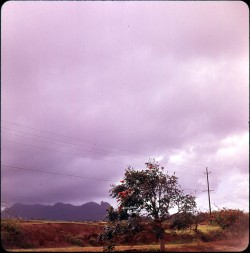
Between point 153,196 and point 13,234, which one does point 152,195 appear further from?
point 13,234

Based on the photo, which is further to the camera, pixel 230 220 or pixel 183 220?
pixel 230 220

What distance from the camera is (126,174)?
22.1 metres

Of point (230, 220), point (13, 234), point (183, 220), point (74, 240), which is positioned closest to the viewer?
point (183, 220)

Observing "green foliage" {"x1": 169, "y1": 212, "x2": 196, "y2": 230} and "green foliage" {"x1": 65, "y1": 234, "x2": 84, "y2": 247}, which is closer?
"green foliage" {"x1": 169, "y1": 212, "x2": 196, "y2": 230}

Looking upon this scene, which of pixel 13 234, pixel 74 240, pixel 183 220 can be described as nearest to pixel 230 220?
pixel 183 220

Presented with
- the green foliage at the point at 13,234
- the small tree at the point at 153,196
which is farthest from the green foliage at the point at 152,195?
the green foliage at the point at 13,234

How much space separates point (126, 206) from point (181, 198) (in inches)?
155

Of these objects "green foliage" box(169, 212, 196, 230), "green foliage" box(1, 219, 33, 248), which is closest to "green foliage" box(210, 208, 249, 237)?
"green foliage" box(169, 212, 196, 230)

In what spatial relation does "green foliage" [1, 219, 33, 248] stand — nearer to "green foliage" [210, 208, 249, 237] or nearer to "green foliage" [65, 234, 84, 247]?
"green foliage" [65, 234, 84, 247]

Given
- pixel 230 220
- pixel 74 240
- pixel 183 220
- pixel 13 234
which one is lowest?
pixel 74 240

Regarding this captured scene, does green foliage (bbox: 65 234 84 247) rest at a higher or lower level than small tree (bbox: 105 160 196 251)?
lower

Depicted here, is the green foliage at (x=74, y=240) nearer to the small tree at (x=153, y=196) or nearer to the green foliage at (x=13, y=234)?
the green foliage at (x=13, y=234)

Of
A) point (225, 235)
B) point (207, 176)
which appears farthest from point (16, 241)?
point (207, 176)

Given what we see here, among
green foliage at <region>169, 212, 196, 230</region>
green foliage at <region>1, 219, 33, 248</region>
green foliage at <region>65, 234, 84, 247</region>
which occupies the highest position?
green foliage at <region>169, 212, 196, 230</region>
